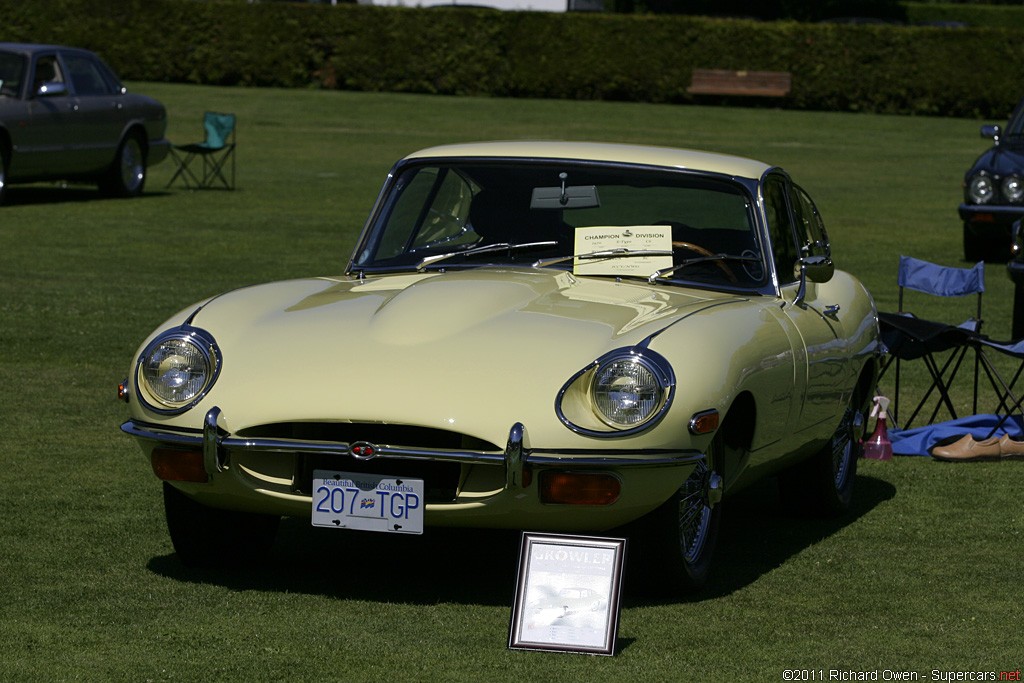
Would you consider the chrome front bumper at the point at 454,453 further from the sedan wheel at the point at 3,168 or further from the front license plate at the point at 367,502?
the sedan wheel at the point at 3,168

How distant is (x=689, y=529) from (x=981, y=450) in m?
3.03

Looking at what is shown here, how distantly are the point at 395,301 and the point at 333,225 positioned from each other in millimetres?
13682

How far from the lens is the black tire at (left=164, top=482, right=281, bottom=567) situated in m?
6.02

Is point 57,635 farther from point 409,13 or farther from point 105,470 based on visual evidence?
point 409,13

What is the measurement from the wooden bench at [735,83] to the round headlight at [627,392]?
37.3 metres

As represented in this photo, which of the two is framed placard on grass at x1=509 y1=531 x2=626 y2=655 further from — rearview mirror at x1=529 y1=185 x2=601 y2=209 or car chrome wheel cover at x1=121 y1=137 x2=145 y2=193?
car chrome wheel cover at x1=121 y1=137 x2=145 y2=193

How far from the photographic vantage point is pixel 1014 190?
1727cm

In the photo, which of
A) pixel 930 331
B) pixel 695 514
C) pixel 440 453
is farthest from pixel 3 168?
pixel 440 453

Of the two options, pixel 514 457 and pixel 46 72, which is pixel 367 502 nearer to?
pixel 514 457

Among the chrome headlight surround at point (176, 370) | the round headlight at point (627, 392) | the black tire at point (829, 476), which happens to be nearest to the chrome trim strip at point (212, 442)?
the chrome headlight surround at point (176, 370)

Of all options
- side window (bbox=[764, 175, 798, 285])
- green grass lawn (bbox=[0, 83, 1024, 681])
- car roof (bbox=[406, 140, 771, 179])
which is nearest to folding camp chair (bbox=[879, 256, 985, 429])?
green grass lawn (bbox=[0, 83, 1024, 681])

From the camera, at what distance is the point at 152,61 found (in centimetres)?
4194

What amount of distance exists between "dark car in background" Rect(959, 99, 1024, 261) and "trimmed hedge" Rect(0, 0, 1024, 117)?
24155 mm

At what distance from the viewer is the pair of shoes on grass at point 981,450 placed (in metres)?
8.53
